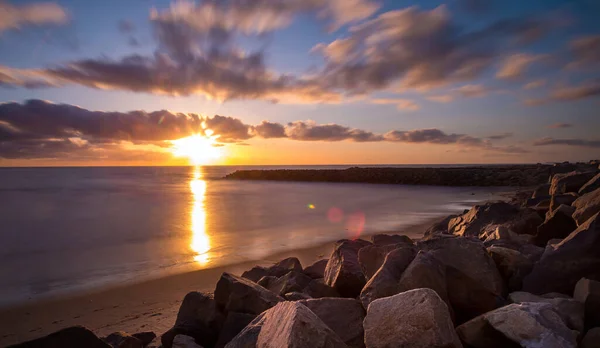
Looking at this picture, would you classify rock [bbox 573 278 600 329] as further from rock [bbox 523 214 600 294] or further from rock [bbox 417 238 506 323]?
rock [bbox 417 238 506 323]

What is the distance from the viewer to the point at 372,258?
14.7ft

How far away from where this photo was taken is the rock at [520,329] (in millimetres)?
2527

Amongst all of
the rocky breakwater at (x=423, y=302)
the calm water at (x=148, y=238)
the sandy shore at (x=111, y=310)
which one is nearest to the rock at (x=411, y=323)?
the rocky breakwater at (x=423, y=302)

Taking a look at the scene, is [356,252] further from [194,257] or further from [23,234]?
[23,234]

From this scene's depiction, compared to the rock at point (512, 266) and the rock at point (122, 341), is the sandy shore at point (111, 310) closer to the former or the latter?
the rock at point (122, 341)

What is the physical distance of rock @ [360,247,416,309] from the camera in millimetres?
3441

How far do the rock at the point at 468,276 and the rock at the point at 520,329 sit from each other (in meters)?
0.61

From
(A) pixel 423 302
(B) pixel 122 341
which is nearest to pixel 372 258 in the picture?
(A) pixel 423 302

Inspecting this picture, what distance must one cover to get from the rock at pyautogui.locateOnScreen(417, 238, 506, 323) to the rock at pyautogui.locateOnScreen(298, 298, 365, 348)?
1.00 m

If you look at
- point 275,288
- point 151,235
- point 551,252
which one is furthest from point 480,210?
point 151,235

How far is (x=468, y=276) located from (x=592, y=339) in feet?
3.48

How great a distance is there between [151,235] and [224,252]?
201 inches

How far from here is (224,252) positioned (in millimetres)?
10742

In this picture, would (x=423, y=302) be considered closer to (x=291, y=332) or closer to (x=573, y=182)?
(x=291, y=332)
